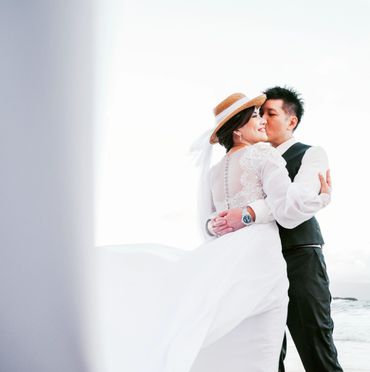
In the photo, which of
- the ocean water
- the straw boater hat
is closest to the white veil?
the straw boater hat

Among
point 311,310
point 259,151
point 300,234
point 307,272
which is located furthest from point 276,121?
point 311,310

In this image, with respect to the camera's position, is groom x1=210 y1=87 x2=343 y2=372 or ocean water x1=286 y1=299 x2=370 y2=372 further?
ocean water x1=286 y1=299 x2=370 y2=372

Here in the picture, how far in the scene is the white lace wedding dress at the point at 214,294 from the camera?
1.35 meters

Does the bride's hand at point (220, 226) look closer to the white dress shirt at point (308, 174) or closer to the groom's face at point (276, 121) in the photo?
the white dress shirt at point (308, 174)

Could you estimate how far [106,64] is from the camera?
1.22m

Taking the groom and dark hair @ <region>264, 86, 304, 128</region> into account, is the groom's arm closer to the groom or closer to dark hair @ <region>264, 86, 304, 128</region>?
the groom

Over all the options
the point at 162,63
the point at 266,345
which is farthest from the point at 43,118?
the point at 162,63

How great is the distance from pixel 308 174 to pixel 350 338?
339cm

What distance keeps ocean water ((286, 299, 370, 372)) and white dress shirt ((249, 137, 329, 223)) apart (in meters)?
1.83

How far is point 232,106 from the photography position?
66.4 inches

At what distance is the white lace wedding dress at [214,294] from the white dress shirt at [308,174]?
0.03 metres

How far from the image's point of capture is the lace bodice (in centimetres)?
158

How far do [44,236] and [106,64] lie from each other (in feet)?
1.41

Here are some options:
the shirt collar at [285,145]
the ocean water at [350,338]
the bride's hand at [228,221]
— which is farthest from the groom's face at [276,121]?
the ocean water at [350,338]
